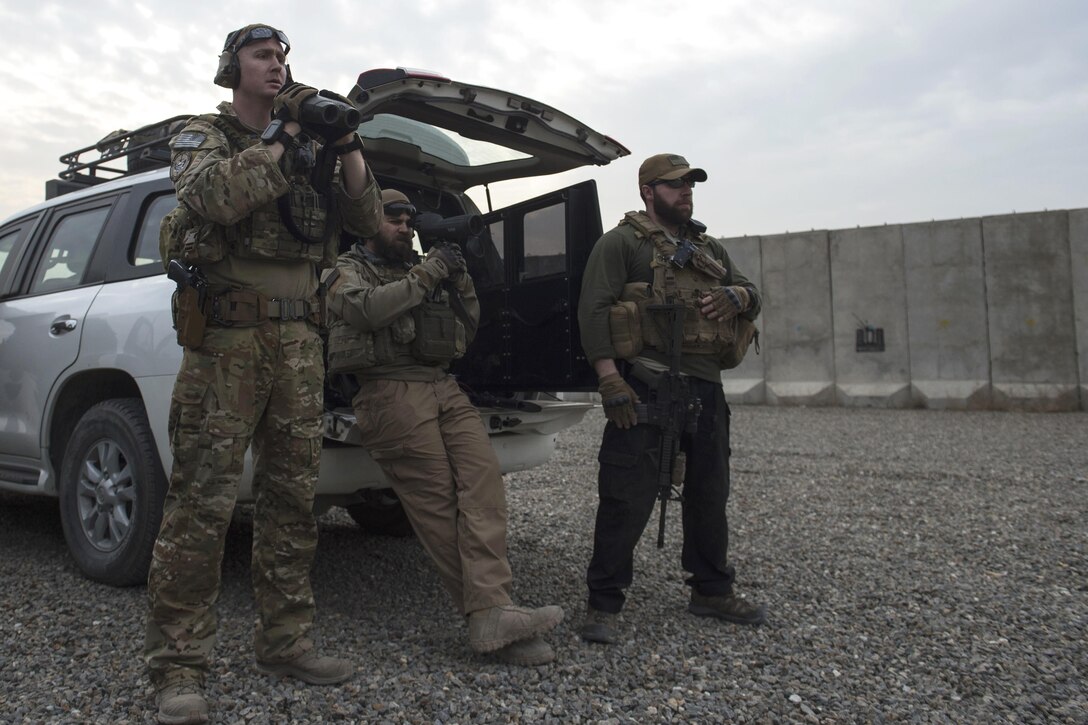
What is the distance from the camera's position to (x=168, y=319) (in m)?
3.31

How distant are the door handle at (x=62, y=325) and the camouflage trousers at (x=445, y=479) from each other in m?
1.57

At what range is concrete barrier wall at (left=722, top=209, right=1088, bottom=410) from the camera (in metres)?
11.4

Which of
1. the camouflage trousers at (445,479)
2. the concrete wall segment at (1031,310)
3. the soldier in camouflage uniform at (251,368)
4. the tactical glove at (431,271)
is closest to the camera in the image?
the soldier in camouflage uniform at (251,368)

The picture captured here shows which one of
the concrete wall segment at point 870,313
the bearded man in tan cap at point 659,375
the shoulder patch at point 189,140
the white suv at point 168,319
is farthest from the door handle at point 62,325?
the concrete wall segment at point 870,313

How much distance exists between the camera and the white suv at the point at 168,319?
10.9ft

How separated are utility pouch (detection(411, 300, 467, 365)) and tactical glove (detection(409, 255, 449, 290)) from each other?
0.41ft

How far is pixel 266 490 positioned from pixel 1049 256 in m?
11.9

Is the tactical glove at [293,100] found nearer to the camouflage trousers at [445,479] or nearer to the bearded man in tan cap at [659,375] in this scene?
the camouflage trousers at [445,479]

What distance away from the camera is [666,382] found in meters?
3.16

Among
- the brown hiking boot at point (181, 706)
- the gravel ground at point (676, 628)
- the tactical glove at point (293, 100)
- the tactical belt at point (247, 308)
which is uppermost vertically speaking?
the tactical glove at point (293, 100)

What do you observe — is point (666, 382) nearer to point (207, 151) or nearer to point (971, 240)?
point (207, 151)

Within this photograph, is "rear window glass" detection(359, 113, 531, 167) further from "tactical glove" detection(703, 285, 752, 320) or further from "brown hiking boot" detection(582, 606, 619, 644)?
"brown hiking boot" detection(582, 606, 619, 644)

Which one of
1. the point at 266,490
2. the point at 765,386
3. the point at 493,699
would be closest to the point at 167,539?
the point at 266,490

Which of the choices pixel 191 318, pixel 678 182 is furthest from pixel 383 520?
pixel 678 182
